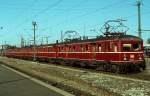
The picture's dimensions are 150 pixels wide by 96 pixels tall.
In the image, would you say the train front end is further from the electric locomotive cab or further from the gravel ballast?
the gravel ballast

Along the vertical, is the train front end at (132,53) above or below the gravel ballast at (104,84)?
above

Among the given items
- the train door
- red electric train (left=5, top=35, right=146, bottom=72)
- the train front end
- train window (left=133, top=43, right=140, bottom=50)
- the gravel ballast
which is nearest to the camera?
the gravel ballast

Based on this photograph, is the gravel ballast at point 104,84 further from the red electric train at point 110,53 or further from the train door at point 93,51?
the train door at point 93,51

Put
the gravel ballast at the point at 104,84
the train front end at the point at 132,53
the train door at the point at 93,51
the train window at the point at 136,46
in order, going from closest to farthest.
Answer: the gravel ballast at the point at 104,84 < the train front end at the point at 132,53 < the train window at the point at 136,46 < the train door at the point at 93,51

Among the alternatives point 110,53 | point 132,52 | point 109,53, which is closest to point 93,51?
point 109,53

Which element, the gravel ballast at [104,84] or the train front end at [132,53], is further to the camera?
the train front end at [132,53]

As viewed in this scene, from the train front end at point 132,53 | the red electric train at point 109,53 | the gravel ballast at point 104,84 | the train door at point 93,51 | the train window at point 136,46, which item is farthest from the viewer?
the train door at point 93,51

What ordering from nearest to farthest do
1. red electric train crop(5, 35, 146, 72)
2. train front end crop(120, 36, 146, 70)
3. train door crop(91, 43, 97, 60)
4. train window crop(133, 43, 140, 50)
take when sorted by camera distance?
train front end crop(120, 36, 146, 70), red electric train crop(5, 35, 146, 72), train window crop(133, 43, 140, 50), train door crop(91, 43, 97, 60)

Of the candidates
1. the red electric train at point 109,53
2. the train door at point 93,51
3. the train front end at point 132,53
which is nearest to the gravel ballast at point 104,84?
the train front end at point 132,53

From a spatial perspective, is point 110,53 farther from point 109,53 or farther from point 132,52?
point 132,52

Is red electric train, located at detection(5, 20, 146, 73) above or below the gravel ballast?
above

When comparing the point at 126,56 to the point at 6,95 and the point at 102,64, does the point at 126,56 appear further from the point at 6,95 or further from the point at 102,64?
the point at 6,95

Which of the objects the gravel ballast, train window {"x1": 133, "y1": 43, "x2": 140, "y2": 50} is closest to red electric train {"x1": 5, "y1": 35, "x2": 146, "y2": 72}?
train window {"x1": 133, "y1": 43, "x2": 140, "y2": 50}

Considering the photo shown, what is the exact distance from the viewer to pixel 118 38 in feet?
106
